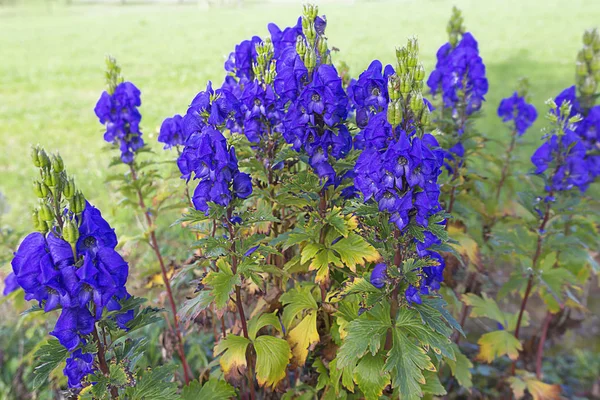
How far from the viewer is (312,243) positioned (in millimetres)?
2449

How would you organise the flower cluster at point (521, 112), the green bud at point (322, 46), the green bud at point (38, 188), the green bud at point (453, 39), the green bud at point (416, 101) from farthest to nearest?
the flower cluster at point (521, 112) → the green bud at point (453, 39) → the green bud at point (322, 46) → the green bud at point (416, 101) → the green bud at point (38, 188)

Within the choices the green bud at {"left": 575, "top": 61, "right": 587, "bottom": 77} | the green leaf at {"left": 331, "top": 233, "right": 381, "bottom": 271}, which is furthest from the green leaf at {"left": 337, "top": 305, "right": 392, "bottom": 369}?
the green bud at {"left": 575, "top": 61, "right": 587, "bottom": 77}

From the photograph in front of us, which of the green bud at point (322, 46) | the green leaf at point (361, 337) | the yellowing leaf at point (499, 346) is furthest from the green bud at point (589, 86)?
the green leaf at point (361, 337)

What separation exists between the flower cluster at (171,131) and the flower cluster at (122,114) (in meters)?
0.26

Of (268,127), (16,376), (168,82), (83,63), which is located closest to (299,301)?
(268,127)

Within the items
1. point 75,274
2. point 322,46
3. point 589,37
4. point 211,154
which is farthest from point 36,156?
point 589,37

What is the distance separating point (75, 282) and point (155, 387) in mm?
655

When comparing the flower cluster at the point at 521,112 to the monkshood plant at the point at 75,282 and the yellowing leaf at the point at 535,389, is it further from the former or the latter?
the monkshood plant at the point at 75,282

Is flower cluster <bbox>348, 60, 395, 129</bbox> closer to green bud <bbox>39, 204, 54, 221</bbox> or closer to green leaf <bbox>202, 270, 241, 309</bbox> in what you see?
green leaf <bbox>202, 270, 241, 309</bbox>

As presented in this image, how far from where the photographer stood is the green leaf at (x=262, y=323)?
2.57 m

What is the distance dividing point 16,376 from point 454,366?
11.1 ft

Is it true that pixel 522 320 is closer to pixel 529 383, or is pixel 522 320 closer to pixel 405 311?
pixel 529 383

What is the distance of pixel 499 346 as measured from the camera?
3.30 metres

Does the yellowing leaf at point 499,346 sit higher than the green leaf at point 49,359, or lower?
lower
